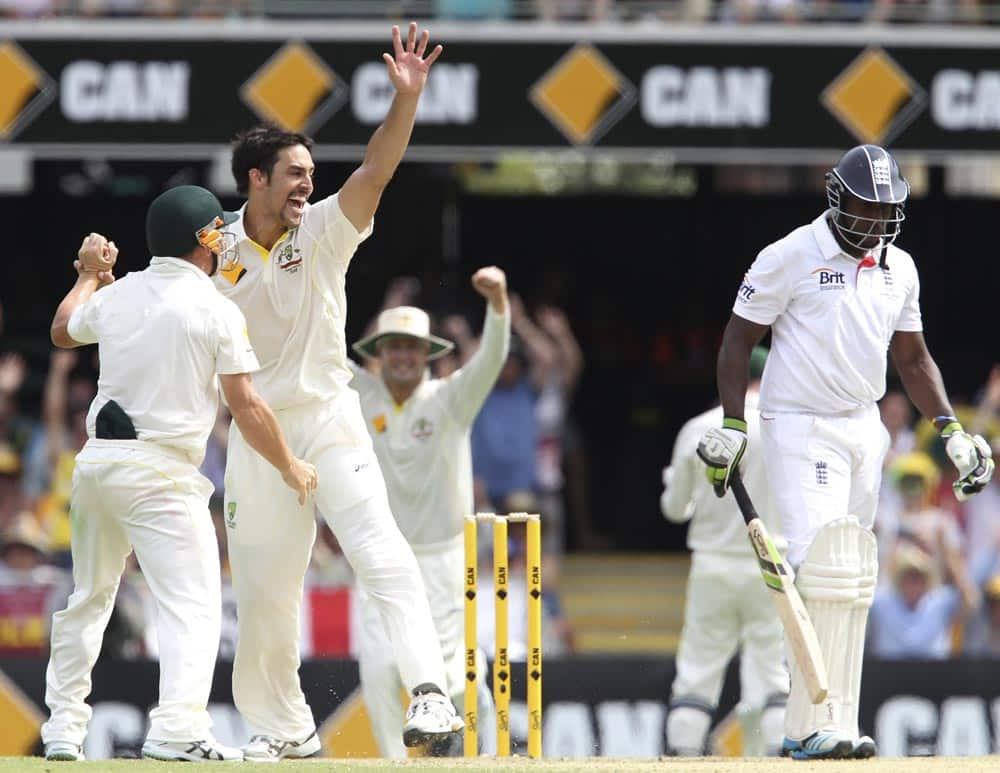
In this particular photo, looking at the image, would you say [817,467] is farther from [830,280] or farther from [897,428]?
[897,428]

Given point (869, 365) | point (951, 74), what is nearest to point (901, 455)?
point (951, 74)

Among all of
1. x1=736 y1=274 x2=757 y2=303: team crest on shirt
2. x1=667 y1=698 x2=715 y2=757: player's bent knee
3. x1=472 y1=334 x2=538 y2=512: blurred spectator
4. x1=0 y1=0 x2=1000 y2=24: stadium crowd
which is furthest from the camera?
x1=472 y1=334 x2=538 y2=512: blurred spectator

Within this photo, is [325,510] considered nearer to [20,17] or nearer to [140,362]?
[140,362]

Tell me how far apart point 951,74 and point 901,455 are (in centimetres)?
243

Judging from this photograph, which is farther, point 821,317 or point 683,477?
point 683,477


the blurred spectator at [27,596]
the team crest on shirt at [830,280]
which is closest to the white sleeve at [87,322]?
the team crest on shirt at [830,280]

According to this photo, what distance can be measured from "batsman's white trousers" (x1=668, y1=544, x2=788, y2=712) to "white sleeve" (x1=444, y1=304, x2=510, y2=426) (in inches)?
55.2

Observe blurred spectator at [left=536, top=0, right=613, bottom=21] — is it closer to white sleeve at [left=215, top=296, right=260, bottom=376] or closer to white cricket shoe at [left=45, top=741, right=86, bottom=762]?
white sleeve at [left=215, top=296, right=260, bottom=376]

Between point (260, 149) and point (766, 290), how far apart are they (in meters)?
1.79

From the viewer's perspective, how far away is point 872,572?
6672mm

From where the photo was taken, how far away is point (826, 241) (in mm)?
6836

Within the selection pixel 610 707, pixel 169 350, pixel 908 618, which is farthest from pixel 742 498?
pixel 908 618

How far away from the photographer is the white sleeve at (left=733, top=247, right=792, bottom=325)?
682 cm

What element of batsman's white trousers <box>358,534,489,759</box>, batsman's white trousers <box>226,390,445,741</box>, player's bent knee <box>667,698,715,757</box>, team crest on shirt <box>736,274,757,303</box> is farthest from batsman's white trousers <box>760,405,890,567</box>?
player's bent knee <box>667,698,715,757</box>
